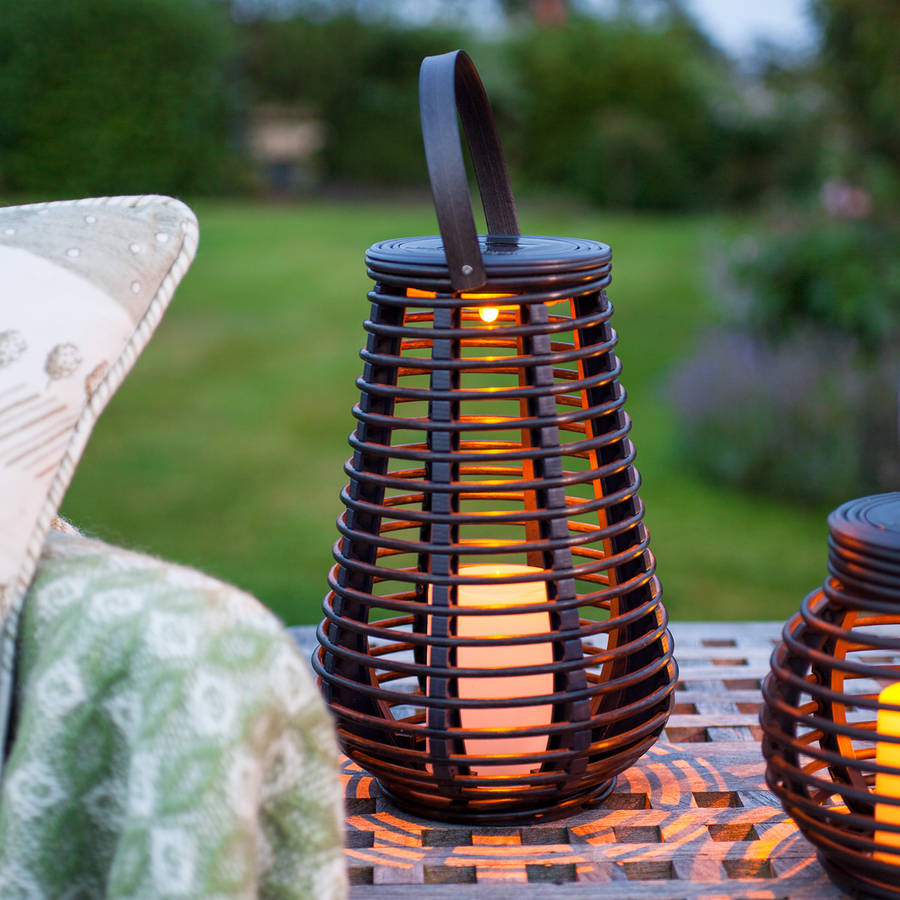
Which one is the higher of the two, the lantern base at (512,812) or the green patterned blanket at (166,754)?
the green patterned blanket at (166,754)

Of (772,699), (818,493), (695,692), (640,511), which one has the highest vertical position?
(640,511)

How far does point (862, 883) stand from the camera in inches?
Answer: 41.2

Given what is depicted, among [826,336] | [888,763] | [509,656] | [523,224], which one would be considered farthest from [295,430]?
[888,763]

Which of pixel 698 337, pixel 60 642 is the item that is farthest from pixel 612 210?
pixel 60 642

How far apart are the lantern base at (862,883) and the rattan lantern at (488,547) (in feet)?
0.74

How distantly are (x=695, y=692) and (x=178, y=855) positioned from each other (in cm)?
97

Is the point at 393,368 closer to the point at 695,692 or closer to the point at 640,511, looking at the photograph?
the point at 640,511

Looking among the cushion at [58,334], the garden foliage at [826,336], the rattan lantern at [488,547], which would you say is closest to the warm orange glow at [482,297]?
the rattan lantern at [488,547]

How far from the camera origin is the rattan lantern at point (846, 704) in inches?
38.5

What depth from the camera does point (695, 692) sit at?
1.60 meters

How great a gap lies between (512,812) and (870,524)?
19.1 inches

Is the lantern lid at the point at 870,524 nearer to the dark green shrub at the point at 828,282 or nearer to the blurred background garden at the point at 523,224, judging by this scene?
the blurred background garden at the point at 523,224

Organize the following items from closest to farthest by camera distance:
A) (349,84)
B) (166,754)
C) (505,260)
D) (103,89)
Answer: (166,754)
(505,260)
(103,89)
(349,84)

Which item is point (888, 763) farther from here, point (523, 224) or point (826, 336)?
point (523, 224)
